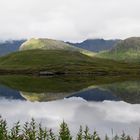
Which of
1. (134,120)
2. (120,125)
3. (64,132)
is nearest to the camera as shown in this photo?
(64,132)

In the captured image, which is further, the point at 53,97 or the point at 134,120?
the point at 53,97

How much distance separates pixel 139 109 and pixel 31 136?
58.5 metres

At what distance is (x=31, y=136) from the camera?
15.7m

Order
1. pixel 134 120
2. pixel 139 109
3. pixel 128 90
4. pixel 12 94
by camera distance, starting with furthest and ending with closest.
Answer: pixel 128 90 → pixel 12 94 → pixel 139 109 → pixel 134 120

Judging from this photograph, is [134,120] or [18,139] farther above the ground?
[18,139]

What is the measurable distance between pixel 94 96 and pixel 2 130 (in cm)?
8978

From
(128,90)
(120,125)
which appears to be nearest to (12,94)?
(128,90)

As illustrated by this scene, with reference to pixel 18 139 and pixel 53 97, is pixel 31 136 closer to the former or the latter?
pixel 18 139

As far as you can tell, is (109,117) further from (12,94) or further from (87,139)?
(12,94)

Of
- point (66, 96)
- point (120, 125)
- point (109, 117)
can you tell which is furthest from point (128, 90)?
point (120, 125)

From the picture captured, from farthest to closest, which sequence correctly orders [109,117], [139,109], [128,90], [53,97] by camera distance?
[128,90] → [53,97] → [139,109] → [109,117]

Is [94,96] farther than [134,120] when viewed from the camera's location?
Yes

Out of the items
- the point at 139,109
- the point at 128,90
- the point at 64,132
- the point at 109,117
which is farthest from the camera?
the point at 128,90

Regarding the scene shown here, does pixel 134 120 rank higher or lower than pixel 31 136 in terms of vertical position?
lower
